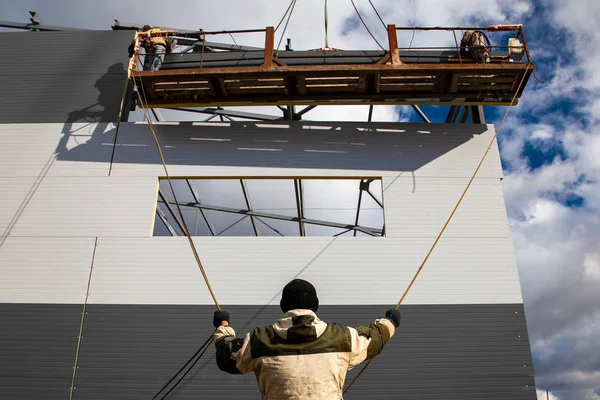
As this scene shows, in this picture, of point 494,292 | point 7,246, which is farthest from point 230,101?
point 494,292

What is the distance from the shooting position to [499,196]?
8.94 meters

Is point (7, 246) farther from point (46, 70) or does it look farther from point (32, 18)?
point (32, 18)

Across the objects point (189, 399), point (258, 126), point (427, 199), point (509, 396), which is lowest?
point (189, 399)

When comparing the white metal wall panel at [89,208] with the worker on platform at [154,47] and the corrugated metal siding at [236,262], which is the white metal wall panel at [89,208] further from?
the worker on platform at [154,47]

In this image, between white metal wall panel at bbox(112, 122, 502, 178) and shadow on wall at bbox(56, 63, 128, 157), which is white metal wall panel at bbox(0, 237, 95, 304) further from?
shadow on wall at bbox(56, 63, 128, 157)

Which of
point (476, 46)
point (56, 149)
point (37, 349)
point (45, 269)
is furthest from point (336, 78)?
point (37, 349)

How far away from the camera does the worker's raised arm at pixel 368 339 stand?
3.15 m

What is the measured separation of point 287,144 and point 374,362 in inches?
177

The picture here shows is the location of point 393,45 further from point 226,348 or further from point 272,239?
point 226,348

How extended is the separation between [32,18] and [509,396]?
42.8 feet

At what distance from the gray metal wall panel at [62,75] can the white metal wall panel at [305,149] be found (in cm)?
105

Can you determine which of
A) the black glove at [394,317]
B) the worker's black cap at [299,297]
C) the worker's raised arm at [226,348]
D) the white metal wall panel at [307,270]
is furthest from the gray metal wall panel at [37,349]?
the black glove at [394,317]

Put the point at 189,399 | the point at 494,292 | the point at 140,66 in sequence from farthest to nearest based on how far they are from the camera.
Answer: the point at 140,66 → the point at 494,292 → the point at 189,399

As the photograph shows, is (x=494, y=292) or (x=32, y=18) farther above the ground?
(x=32, y=18)
